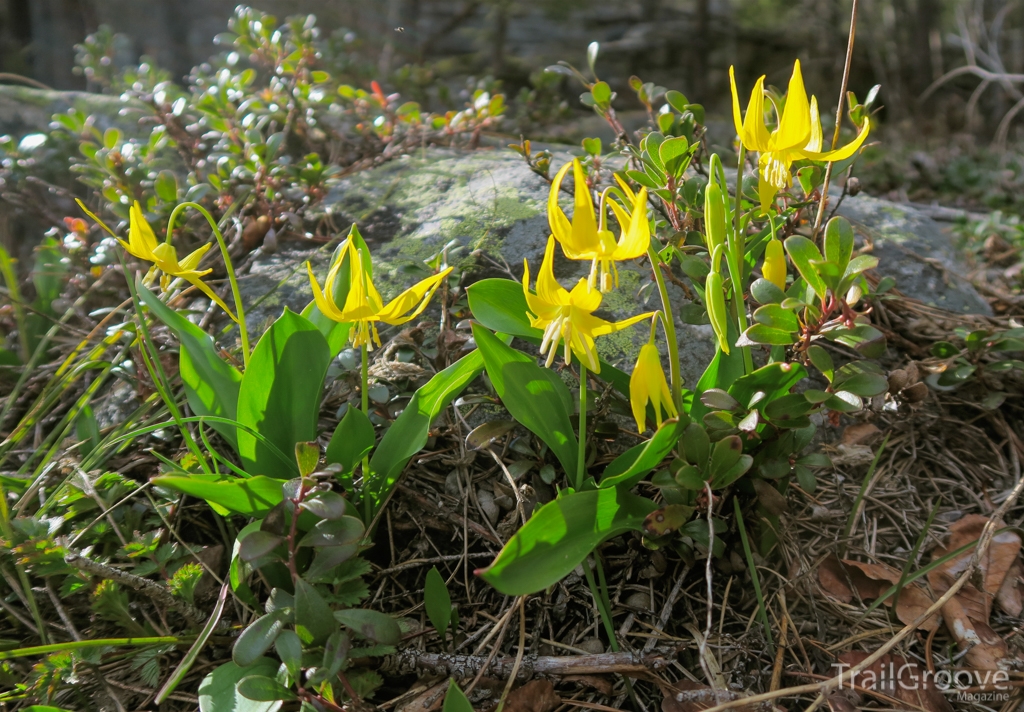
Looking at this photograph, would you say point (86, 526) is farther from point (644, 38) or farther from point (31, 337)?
point (644, 38)

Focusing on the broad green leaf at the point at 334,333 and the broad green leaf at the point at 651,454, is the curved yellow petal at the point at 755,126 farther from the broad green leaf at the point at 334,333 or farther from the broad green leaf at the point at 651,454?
the broad green leaf at the point at 334,333

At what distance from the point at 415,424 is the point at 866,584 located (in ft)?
3.47

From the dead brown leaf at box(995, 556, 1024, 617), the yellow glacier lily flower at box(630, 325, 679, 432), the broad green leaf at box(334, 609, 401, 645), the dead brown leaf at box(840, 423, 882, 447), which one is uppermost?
the yellow glacier lily flower at box(630, 325, 679, 432)

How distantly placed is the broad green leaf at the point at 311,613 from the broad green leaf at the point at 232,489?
0.17 m

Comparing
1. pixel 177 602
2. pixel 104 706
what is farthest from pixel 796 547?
pixel 104 706

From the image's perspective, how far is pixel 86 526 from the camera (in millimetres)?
1318

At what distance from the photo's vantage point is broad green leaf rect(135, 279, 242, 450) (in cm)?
127

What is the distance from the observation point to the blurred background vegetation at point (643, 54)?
13.1 feet

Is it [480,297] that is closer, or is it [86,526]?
[480,297]

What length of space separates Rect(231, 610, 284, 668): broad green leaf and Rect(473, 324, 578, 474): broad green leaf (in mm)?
543

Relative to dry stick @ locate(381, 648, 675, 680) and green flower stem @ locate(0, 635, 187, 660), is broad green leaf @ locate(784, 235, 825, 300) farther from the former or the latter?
green flower stem @ locate(0, 635, 187, 660)

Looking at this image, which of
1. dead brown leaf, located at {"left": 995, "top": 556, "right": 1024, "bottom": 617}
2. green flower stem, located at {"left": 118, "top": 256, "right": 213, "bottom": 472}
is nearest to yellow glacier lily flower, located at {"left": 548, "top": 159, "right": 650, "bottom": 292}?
green flower stem, located at {"left": 118, "top": 256, "right": 213, "bottom": 472}

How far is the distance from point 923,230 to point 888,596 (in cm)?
171

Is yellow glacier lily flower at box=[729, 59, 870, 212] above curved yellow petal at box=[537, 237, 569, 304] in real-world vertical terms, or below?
above
